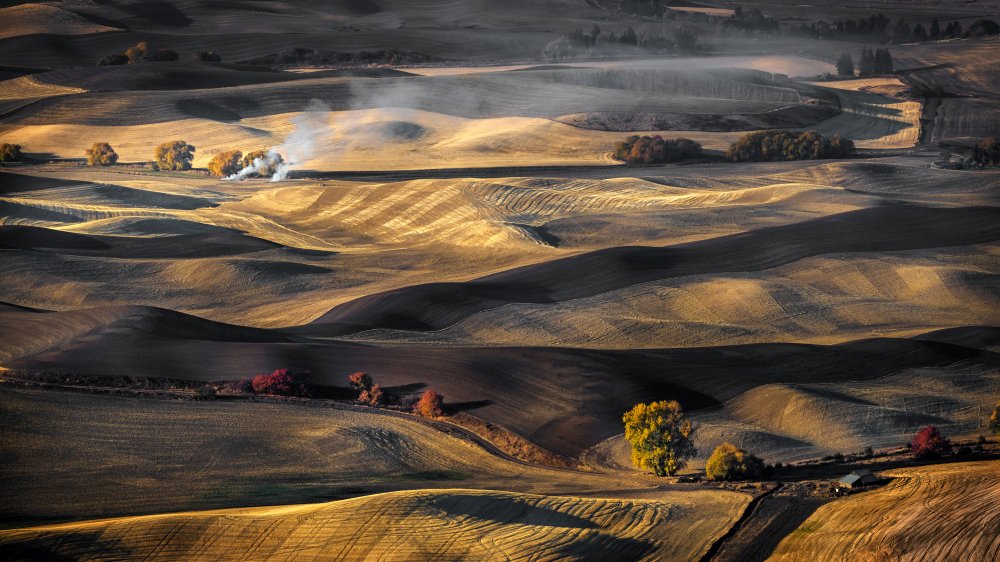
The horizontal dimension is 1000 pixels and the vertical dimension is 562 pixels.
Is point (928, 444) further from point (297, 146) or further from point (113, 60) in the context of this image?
point (113, 60)

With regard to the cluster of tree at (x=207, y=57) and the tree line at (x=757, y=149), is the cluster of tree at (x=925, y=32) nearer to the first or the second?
the tree line at (x=757, y=149)

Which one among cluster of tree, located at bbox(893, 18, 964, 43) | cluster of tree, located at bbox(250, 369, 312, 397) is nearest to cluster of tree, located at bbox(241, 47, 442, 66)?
cluster of tree, located at bbox(893, 18, 964, 43)

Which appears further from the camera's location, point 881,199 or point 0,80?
point 0,80

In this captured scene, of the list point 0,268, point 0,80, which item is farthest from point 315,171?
point 0,80

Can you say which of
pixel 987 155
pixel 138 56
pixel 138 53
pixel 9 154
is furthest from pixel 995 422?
pixel 138 53

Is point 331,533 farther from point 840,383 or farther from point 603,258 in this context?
point 603,258
